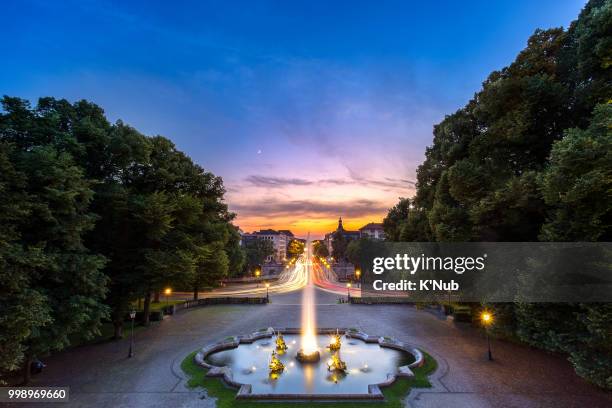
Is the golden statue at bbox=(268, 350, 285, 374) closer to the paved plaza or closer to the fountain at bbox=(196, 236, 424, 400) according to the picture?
the fountain at bbox=(196, 236, 424, 400)

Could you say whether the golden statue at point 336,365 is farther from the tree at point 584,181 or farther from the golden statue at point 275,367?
the tree at point 584,181

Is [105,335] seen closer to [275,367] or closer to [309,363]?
[275,367]

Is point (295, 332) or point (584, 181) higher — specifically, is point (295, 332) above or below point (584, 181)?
below

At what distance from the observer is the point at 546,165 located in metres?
18.8

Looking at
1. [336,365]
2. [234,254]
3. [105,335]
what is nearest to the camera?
[336,365]

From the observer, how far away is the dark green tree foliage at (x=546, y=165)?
14.1 metres

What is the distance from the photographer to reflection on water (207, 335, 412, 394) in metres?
17.9

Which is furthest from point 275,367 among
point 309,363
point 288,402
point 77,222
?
point 77,222

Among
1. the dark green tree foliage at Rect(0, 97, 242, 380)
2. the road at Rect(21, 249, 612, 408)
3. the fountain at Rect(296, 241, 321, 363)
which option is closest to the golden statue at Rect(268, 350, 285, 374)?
the fountain at Rect(296, 241, 321, 363)

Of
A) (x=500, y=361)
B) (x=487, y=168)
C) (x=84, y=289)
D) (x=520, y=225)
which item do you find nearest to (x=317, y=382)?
(x=500, y=361)

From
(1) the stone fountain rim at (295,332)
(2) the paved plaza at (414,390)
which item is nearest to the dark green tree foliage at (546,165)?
(2) the paved plaza at (414,390)

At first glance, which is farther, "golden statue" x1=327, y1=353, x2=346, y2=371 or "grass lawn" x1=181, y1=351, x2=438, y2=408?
"golden statue" x1=327, y1=353, x2=346, y2=371

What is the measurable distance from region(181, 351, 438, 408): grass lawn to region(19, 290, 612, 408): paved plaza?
48cm

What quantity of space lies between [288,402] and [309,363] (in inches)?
240
